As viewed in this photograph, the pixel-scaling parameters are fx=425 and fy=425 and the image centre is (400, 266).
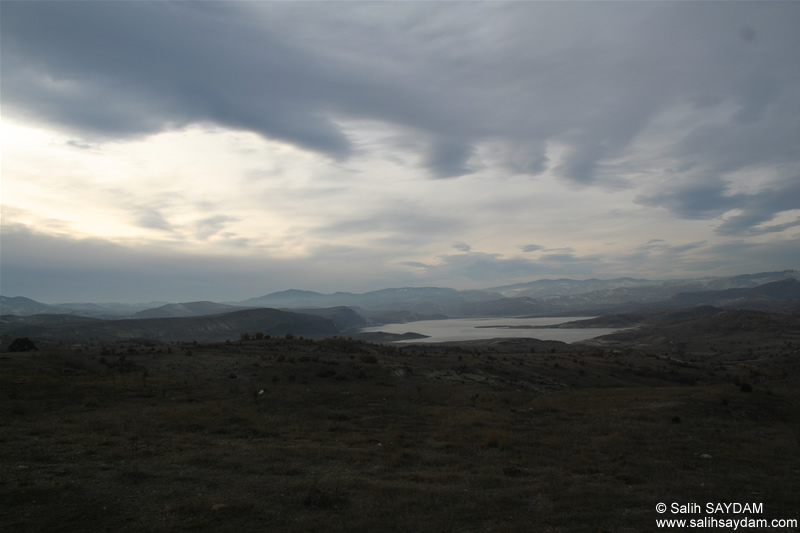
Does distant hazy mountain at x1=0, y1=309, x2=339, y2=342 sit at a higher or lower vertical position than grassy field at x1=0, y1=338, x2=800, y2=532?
lower

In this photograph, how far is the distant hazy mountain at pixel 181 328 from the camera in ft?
342

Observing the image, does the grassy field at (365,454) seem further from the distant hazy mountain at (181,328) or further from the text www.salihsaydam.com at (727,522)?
the distant hazy mountain at (181,328)

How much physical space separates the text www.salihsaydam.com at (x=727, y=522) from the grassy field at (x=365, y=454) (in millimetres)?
256

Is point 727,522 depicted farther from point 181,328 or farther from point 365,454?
point 181,328

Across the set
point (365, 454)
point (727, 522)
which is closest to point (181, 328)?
point (365, 454)

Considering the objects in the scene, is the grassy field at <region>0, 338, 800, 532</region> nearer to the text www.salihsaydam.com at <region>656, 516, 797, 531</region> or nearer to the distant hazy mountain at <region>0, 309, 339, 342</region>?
the text www.salihsaydam.com at <region>656, 516, 797, 531</region>

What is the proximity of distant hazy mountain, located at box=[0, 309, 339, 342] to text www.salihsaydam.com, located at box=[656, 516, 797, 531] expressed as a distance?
117m

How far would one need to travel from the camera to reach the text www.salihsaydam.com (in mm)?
7640

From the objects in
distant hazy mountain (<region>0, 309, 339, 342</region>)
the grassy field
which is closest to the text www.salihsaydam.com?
the grassy field

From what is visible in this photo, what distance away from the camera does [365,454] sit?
12.4 meters

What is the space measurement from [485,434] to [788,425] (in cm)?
1162

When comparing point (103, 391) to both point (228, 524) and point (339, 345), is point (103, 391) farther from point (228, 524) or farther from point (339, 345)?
point (339, 345)

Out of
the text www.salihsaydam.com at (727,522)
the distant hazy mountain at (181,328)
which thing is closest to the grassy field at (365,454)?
the text www.salihsaydam.com at (727,522)

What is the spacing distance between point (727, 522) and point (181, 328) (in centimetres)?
14114
